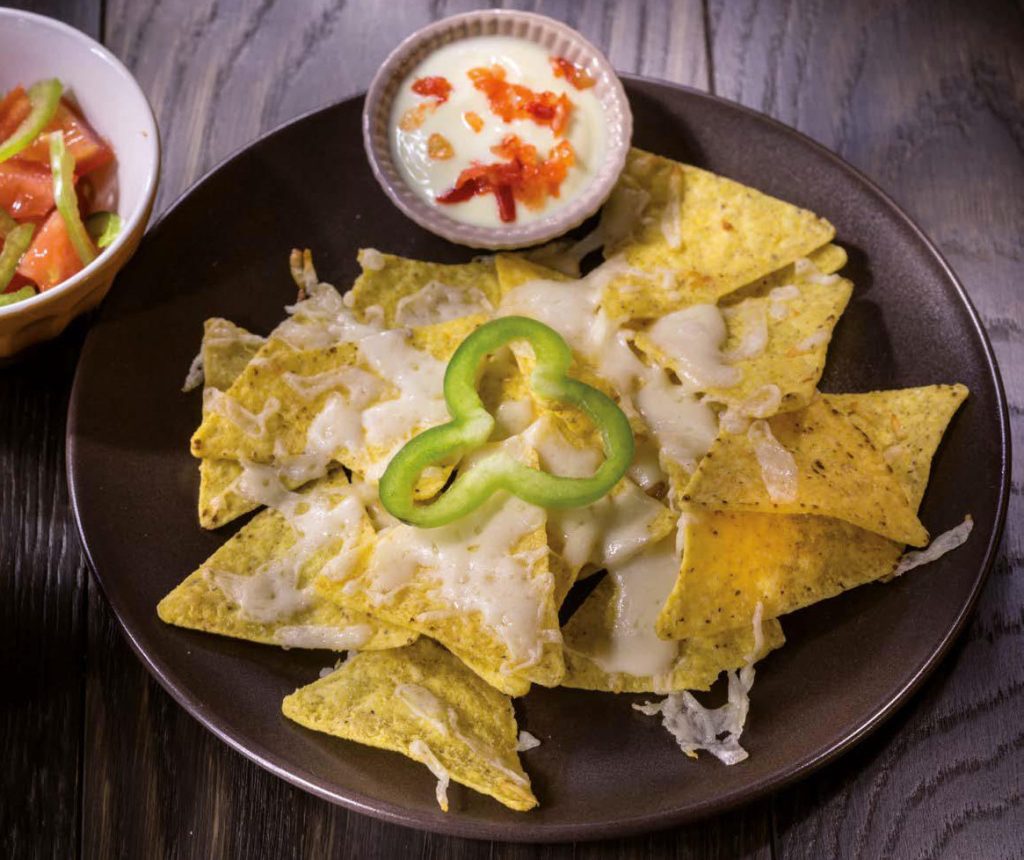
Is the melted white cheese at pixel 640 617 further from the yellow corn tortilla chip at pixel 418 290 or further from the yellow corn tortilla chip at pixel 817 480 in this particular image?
the yellow corn tortilla chip at pixel 418 290

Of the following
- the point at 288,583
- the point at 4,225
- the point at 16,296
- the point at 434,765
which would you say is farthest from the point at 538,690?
the point at 4,225

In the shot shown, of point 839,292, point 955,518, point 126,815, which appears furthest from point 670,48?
point 126,815

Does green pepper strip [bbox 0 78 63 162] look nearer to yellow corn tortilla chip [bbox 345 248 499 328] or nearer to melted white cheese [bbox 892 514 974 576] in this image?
yellow corn tortilla chip [bbox 345 248 499 328]

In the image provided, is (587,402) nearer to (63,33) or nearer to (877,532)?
(877,532)

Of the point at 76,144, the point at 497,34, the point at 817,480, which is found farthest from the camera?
the point at 497,34

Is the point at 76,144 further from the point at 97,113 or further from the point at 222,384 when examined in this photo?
the point at 222,384

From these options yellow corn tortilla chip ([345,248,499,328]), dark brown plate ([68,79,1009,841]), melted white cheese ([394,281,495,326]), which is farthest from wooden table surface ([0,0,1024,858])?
melted white cheese ([394,281,495,326])
